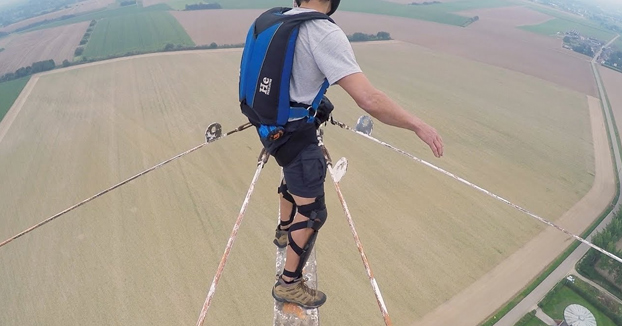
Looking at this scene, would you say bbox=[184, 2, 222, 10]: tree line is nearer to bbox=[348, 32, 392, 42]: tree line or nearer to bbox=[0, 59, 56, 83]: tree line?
bbox=[0, 59, 56, 83]: tree line

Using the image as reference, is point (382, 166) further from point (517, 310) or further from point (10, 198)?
point (10, 198)

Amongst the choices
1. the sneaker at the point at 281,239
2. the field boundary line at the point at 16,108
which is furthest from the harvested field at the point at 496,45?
the sneaker at the point at 281,239

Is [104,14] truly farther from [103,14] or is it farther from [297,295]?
[297,295]

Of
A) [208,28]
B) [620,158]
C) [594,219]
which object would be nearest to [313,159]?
[594,219]

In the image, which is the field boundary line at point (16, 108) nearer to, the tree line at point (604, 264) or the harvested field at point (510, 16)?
the tree line at point (604, 264)

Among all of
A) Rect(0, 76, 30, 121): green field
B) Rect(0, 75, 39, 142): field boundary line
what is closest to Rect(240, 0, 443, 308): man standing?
Rect(0, 75, 39, 142): field boundary line

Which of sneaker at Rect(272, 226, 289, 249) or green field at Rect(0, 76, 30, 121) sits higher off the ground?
sneaker at Rect(272, 226, 289, 249)
